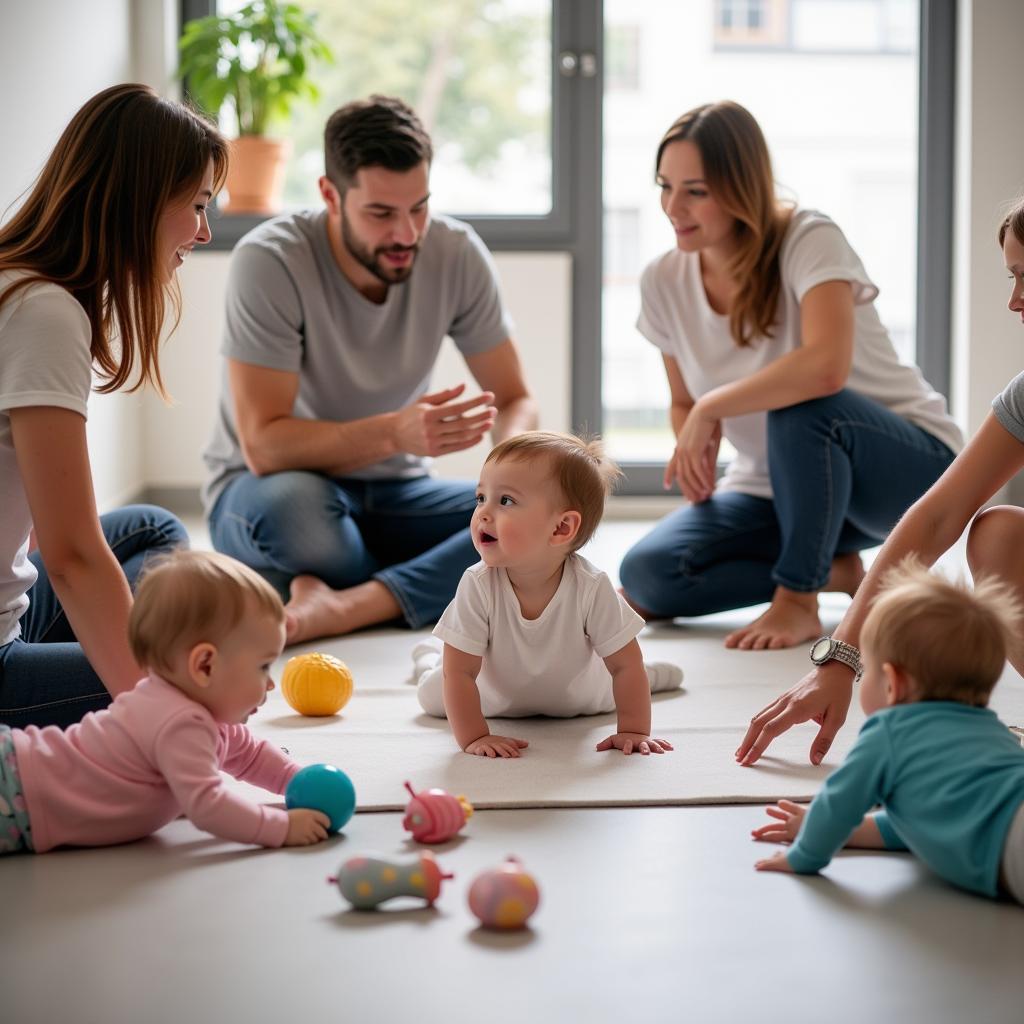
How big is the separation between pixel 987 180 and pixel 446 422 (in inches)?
95.0

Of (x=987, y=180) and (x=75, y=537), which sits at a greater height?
(x=987, y=180)

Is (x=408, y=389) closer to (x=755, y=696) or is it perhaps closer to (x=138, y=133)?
(x=755, y=696)

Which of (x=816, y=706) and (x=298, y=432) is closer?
(x=816, y=706)

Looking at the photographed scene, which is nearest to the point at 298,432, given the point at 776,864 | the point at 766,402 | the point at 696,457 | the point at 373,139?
the point at 373,139

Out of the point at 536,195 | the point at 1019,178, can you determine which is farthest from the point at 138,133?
the point at 1019,178

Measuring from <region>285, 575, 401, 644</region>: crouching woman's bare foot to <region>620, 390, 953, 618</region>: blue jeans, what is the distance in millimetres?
464

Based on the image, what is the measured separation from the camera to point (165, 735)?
4.63 feet

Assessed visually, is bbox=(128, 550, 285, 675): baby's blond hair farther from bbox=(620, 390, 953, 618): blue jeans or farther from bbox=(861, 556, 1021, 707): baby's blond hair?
bbox=(620, 390, 953, 618): blue jeans

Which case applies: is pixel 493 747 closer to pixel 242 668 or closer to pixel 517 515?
pixel 517 515

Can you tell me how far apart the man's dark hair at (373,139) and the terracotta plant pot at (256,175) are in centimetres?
160

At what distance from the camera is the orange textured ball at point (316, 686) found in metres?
2.02

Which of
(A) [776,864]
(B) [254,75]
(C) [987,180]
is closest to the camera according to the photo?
(A) [776,864]

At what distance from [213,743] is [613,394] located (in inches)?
127

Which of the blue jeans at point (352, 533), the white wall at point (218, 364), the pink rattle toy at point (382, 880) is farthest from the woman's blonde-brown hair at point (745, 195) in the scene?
the white wall at point (218, 364)
